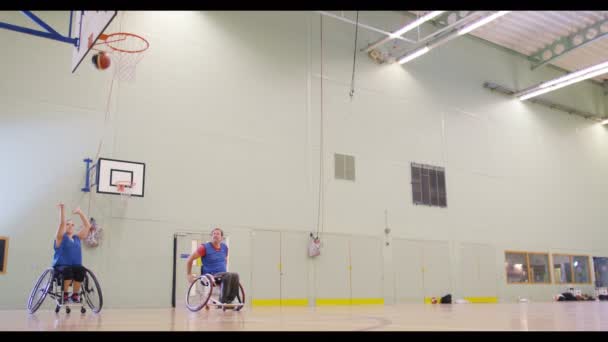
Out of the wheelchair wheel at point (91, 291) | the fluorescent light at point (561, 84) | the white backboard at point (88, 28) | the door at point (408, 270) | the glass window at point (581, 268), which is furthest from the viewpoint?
the glass window at point (581, 268)

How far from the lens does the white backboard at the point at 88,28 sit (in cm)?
739

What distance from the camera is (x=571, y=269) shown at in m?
21.2

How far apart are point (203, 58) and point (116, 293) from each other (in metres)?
6.00

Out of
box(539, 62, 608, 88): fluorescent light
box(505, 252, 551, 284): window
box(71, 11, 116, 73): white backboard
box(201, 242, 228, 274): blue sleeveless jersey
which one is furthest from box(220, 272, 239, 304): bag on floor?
box(539, 62, 608, 88): fluorescent light

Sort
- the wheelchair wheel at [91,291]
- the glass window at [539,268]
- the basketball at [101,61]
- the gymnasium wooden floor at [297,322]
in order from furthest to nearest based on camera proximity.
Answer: the glass window at [539,268] → the basketball at [101,61] → the wheelchair wheel at [91,291] → the gymnasium wooden floor at [297,322]

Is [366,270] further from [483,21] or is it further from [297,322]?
[297,322]

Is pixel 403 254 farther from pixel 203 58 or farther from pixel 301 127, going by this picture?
pixel 203 58

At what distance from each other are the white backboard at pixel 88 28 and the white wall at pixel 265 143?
3.30m

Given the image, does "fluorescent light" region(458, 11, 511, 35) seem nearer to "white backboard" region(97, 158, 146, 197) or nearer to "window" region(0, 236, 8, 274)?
"white backboard" region(97, 158, 146, 197)

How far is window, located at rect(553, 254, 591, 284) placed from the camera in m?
20.7

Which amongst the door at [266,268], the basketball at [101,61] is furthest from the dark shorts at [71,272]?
the door at [266,268]

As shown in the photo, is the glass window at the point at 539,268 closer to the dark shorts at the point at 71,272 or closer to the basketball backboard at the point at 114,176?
the basketball backboard at the point at 114,176

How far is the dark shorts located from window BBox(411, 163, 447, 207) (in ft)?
38.2

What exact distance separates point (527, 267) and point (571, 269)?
2720 millimetres
